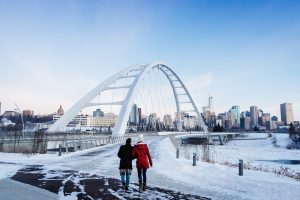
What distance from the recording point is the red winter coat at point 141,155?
321 inches

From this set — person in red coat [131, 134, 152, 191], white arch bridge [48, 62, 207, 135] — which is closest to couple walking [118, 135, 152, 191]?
person in red coat [131, 134, 152, 191]

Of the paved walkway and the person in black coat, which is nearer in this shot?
the paved walkway

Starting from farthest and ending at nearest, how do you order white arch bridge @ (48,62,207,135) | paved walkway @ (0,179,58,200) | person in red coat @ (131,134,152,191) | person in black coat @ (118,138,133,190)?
white arch bridge @ (48,62,207,135)
person in black coat @ (118,138,133,190)
person in red coat @ (131,134,152,191)
paved walkway @ (0,179,58,200)

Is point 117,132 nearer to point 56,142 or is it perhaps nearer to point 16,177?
point 56,142

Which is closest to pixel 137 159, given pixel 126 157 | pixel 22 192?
pixel 126 157

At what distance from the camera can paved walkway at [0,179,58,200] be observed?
698 centimetres

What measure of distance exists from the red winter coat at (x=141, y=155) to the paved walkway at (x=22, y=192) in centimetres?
224

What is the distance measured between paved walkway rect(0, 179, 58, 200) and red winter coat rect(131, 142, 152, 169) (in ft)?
7.36

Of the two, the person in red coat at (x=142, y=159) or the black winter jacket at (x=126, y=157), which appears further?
the black winter jacket at (x=126, y=157)

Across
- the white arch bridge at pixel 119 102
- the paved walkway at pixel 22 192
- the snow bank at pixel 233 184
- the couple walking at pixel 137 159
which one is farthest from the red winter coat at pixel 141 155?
the white arch bridge at pixel 119 102

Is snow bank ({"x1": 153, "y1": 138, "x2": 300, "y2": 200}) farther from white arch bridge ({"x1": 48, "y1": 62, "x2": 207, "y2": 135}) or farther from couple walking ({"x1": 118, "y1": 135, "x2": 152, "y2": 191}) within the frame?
white arch bridge ({"x1": 48, "y1": 62, "x2": 207, "y2": 135})

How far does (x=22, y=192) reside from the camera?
7.57 metres

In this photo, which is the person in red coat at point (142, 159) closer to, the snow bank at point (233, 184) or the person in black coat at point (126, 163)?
the person in black coat at point (126, 163)

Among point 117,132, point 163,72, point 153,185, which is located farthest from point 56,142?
point 163,72
